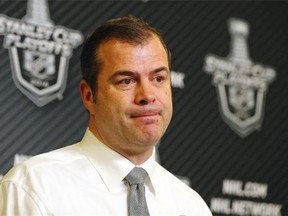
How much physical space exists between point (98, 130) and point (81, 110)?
0.55m

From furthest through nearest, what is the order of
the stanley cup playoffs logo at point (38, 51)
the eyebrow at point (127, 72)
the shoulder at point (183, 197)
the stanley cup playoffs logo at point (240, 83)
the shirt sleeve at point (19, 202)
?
the stanley cup playoffs logo at point (240, 83) < the stanley cup playoffs logo at point (38, 51) < the shoulder at point (183, 197) < the eyebrow at point (127, 72) < the shirt sleeve at point (19, 202)

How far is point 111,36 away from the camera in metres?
1.37

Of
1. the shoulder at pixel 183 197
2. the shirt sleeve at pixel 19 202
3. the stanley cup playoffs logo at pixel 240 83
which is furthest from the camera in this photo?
the stanley cup playoffs logo at pixel 240 83

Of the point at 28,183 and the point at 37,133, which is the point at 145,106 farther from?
the point at 37,133

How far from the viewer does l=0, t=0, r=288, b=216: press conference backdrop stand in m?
1.84

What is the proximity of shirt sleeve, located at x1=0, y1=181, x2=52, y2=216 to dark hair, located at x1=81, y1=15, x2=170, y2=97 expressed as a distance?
280mm

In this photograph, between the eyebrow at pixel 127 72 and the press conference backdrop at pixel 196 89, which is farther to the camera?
the press conference backdrop at pixel 196 89

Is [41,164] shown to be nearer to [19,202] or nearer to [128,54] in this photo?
[19,202]

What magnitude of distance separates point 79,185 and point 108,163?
9 cm

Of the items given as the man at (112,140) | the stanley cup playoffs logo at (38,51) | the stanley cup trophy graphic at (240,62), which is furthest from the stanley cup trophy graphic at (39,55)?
the stanley cup trophy graphic at (240,62)

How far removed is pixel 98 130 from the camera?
1.40m

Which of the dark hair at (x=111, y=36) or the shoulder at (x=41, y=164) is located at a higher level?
the dark hair at (x=111, y=36)

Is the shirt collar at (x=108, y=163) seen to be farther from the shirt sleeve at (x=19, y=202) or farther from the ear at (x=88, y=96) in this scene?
the shirt sleeve at (x=19, y=202)

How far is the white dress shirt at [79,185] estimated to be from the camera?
124 cm
